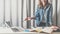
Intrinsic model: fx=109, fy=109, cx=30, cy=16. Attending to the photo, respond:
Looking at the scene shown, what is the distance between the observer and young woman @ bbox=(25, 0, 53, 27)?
1.52 meters

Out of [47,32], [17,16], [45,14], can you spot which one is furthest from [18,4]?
[47,32]

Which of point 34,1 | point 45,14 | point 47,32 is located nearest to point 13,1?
point 34,1

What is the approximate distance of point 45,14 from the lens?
5.01ft

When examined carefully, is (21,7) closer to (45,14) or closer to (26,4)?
(26,4)

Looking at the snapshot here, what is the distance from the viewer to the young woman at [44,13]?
60.0 inches

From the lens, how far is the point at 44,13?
153cm

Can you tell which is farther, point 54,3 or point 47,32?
point 54,3

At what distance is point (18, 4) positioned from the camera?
152 centimetres

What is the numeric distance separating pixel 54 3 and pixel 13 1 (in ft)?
1.87

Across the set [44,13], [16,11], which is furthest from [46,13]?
[16,11]

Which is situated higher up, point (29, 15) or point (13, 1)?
point (13, 1)

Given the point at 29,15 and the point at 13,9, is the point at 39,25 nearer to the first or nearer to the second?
the point at 29,15

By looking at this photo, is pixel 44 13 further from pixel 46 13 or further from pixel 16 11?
pixel 16 11

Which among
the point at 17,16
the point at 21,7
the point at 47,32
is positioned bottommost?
the point at 47,32
